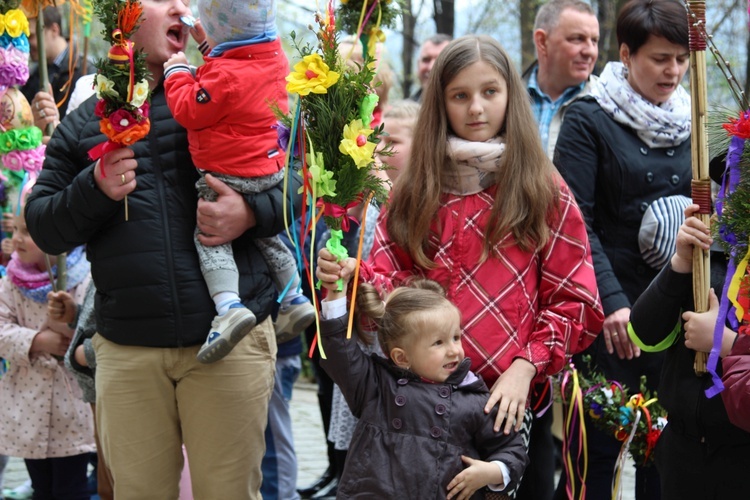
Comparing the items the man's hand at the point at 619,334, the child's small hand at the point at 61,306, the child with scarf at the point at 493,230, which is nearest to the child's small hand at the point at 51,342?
the child's small hand at the point at 61,306

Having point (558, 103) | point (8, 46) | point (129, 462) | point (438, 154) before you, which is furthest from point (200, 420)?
point (558, 103)

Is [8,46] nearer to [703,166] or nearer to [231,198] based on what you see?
[231,198]

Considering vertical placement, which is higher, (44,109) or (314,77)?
(314,77)

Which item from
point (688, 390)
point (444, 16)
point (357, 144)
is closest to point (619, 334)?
point (688, 390)

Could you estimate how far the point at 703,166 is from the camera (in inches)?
130

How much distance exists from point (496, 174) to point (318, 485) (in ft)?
10.2

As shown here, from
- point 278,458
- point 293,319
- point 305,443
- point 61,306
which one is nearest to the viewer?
point 293,319

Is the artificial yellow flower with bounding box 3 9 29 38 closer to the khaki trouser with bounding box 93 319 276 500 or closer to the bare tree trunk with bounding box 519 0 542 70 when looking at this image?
the khaki trouser with bounding box 93 319 276 500

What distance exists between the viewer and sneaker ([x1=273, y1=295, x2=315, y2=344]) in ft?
13.5

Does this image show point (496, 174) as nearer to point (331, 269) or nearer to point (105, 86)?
point (331, 269)

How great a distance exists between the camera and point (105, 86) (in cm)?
351

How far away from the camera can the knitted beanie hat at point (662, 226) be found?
13.8 feet

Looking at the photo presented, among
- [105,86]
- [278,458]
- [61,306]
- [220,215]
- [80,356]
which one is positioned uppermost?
[105,86]

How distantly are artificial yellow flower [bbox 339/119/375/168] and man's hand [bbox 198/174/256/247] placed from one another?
30.0 inches
